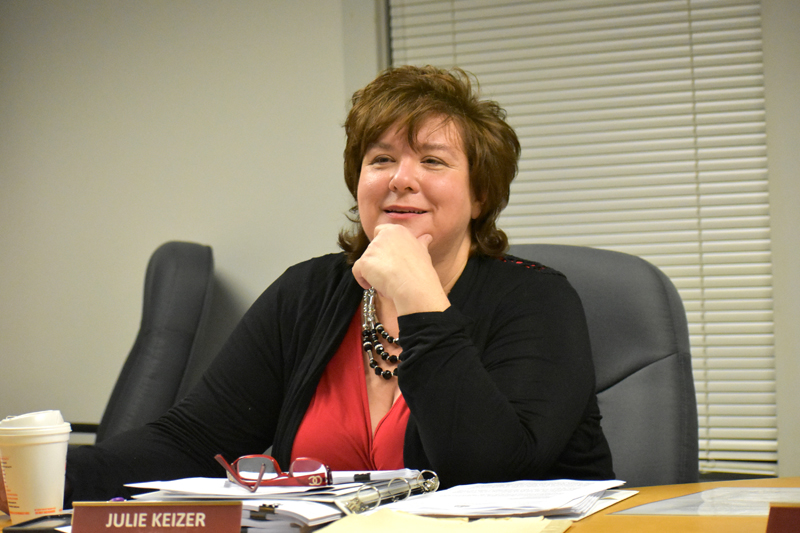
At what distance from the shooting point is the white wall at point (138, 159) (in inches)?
92.7

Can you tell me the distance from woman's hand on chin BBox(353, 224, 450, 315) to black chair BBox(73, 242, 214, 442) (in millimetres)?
1077

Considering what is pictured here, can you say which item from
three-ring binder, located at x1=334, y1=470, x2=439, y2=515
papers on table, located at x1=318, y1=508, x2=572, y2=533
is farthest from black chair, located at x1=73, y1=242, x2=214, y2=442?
papers on table, located at x1=318, y1=508, x2=572, y2=533

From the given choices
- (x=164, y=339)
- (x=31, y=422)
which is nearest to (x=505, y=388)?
(x=31, y=422)

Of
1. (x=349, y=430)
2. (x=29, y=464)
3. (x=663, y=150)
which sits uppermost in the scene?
(x=663, y=150)

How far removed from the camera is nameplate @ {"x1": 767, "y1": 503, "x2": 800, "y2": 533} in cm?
53

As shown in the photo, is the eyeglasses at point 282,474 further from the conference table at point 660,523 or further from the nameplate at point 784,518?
the nameplate at point 784,518

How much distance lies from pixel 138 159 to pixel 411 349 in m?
1.82

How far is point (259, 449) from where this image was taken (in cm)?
134

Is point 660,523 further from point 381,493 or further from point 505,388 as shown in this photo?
point 505,388

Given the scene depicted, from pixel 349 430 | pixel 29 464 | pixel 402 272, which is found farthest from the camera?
pixel 349 430

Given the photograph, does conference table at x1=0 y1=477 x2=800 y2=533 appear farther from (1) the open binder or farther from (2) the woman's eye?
(2) the woman's eye

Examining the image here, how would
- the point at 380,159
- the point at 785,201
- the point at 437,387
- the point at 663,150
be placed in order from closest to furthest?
the point at 437,387, the point at 380,159, the point at 785,201, the point at 663,150

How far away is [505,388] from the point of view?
1070mm

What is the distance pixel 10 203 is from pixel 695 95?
2408 millimetres
